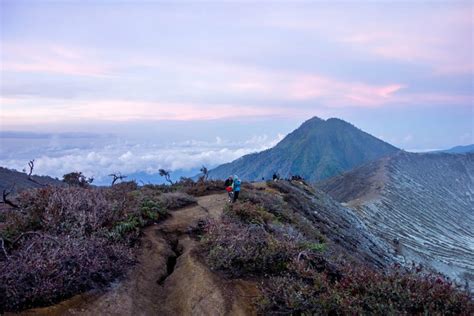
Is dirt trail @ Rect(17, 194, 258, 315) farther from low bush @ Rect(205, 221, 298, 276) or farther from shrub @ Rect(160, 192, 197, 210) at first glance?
shrub @ Rect(160, 192, 197, 210)

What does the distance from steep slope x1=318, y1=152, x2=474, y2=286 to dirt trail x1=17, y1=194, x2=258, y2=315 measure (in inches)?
1594

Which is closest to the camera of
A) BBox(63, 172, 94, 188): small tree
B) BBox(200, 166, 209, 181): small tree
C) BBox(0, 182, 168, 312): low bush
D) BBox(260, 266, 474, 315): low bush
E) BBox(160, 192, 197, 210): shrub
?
BBox(260, 266, 474, 315): low bush

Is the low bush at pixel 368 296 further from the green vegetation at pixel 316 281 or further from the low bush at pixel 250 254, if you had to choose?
the low bush at pixel 250 254

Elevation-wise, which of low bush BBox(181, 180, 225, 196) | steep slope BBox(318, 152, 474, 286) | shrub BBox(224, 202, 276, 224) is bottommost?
steep slope BBox(318, 152, 474, 286)

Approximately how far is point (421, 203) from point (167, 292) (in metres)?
89.0

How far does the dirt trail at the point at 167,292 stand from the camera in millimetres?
7133

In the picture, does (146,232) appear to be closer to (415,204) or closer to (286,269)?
→ (286,269)

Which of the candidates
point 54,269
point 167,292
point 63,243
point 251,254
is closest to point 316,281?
point 251,254

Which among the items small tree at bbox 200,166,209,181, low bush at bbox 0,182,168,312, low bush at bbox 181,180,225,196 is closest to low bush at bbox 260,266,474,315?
low bush at bbox 0,182,168,312

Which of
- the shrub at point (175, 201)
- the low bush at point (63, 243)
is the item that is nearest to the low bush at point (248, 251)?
the low bush at point (63, 243)

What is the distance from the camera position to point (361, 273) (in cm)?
747

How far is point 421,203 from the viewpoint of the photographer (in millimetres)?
86250

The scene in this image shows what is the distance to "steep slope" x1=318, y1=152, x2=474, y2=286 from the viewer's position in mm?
54031

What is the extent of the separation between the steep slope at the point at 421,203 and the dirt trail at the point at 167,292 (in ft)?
133
